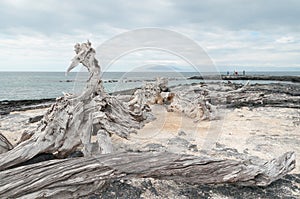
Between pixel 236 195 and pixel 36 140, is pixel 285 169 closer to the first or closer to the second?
pixel 236 195

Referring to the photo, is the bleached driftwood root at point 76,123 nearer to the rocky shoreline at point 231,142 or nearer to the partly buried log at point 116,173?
the partly buried log at point 116,173

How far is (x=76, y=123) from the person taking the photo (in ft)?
13.9

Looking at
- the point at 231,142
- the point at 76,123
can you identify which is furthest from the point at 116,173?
the point at 231,142

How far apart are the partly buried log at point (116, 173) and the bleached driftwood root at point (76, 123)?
53 centimetres

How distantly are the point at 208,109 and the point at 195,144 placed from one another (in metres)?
3.03

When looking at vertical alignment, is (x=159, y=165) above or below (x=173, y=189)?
above

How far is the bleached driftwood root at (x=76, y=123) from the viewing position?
3.49 m

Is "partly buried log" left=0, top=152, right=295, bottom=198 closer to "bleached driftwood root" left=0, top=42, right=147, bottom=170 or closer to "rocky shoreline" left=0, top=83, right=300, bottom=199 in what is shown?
"rocky shoreline" left=0, top=83, right=300, bottom=199

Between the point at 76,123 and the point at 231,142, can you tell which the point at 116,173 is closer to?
the point at 76,123

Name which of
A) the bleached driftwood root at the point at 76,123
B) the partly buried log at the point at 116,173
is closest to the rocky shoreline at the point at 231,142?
the partly buried log at the point at 116,173

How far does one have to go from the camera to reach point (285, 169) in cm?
348

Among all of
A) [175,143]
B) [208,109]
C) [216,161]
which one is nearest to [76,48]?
[175,143]

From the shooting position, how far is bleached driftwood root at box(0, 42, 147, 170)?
11.4 ft

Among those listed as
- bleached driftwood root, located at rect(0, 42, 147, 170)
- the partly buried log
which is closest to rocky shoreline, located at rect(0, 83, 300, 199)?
the partly buried log
